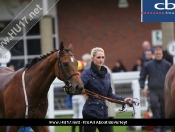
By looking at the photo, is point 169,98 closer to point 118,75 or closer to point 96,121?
point 96,121

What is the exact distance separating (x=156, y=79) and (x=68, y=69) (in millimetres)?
2979

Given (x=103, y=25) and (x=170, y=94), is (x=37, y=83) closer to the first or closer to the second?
(x=170, y=94)

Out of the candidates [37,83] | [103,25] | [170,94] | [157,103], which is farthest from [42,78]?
[157,103]

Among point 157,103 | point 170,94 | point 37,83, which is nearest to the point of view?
point 37,83

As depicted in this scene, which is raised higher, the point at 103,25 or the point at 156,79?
the point at 103,25

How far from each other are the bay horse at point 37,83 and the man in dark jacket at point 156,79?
9.07 ft

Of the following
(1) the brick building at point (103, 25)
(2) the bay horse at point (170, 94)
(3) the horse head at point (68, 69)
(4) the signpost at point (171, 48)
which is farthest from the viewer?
(4) the signpost at point (171, 48)

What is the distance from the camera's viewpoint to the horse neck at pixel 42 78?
732cm

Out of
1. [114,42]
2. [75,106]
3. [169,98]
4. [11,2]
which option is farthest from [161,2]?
[114,42]

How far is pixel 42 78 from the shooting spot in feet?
24.1

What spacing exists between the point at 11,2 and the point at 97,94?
1.70 m

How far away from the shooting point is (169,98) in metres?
7.98

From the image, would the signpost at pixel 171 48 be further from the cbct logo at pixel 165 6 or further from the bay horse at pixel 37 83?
the bay horse at pixel 37 83
